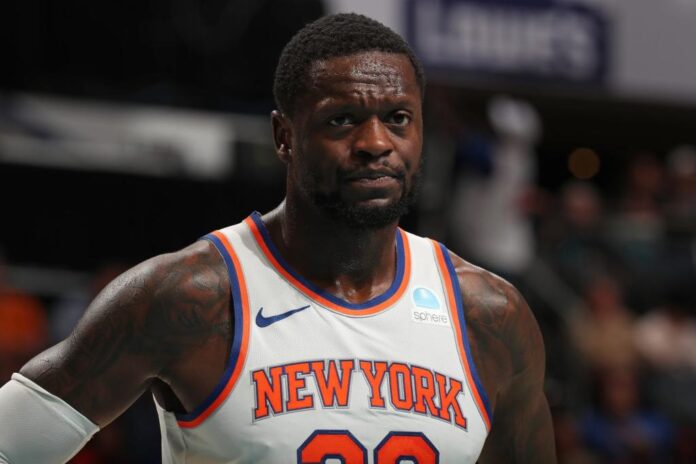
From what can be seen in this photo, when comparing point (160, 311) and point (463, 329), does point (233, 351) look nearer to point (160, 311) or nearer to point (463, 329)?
point (160, 311)

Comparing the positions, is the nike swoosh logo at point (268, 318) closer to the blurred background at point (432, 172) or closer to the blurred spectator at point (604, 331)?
the blurred background at point (432, 172)

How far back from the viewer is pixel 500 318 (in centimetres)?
288

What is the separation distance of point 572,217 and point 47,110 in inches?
170

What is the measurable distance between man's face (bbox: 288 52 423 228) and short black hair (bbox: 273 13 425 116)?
0.08ft

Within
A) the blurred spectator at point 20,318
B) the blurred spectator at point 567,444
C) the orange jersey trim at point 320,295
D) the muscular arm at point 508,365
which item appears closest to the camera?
the orange jersey trim at point 320,295

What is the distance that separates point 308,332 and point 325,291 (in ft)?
0.46

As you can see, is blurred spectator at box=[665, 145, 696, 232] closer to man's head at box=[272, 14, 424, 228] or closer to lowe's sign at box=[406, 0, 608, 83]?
lowe's sign at box=[406, 0, 608, 83]

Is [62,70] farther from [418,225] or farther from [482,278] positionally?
[482,278]

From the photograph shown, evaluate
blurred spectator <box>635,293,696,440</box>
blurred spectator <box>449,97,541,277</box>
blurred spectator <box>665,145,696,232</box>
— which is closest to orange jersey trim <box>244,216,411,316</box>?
blurred spectator <box>449,97,541,277</box>

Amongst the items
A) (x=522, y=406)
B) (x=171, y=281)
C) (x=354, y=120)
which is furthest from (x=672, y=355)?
(x=171, y=281)

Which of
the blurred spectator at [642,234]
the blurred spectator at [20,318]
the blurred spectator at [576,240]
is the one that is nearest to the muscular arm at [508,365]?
the blurred spectator at [20,318]

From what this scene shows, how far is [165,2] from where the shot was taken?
9.26 meters

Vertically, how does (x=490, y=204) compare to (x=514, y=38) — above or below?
below

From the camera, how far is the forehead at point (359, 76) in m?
2.57
